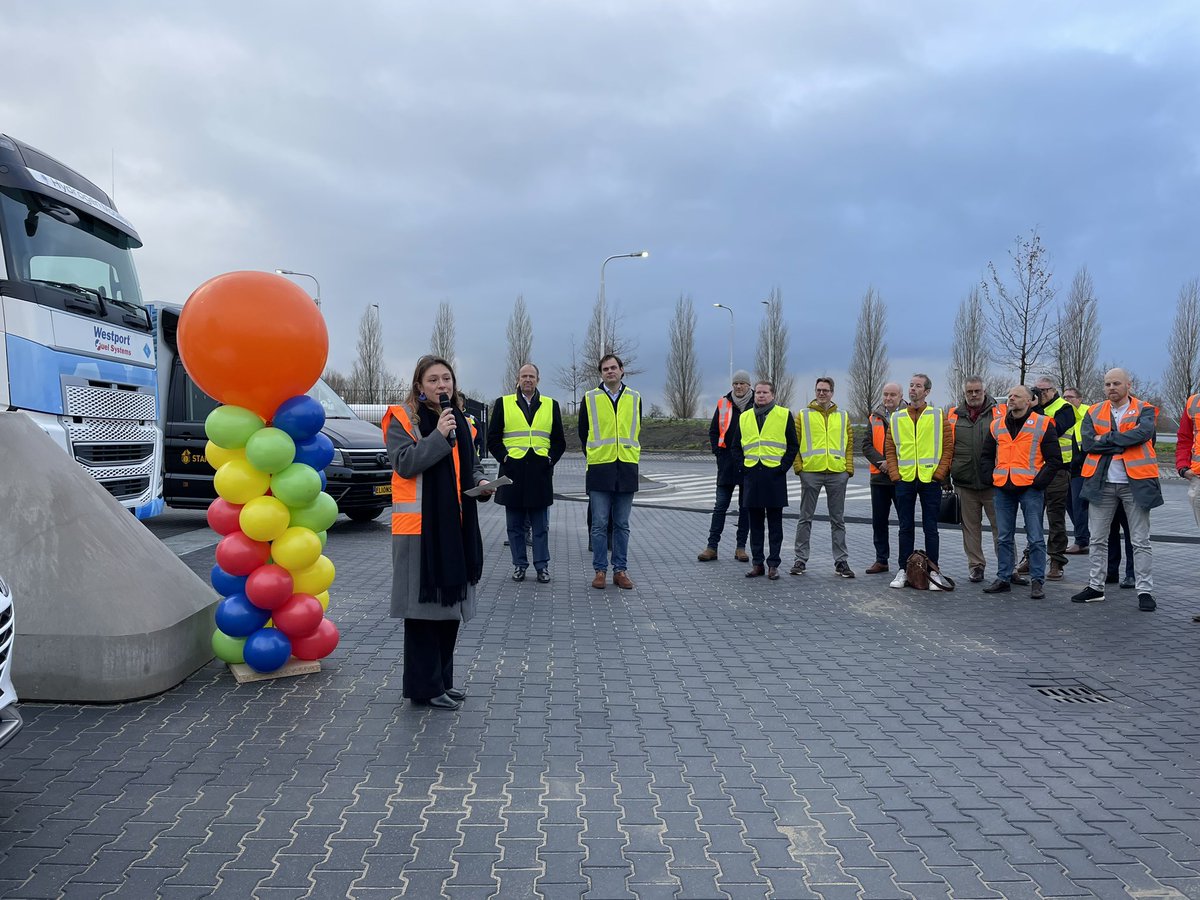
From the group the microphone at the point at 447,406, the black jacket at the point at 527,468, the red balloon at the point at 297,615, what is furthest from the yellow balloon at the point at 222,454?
the black jacket at the point at 527,468

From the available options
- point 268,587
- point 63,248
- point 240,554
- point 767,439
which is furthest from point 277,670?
point 63,248

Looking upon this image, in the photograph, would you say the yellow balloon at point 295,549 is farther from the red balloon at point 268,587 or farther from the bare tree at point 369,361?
the bare tree at point 369,361

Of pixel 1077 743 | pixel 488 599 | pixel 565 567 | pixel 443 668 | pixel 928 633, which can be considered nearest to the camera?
pixel 1077 743

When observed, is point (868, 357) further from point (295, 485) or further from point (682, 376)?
point (295, 485)

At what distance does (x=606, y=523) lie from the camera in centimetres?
900

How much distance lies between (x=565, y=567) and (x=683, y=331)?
157ft

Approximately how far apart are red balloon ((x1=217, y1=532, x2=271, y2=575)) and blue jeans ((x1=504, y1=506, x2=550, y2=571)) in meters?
3.74

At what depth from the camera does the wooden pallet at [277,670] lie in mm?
5445

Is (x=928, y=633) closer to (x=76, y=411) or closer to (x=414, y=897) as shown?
(x=414, y=897)

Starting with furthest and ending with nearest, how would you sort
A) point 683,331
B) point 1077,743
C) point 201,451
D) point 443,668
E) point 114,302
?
point 683,331, point 201,451, point 114,302, point 443,668, point 1077,743

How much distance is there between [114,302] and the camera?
9500mm

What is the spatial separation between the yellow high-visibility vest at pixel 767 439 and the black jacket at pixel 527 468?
2007mm

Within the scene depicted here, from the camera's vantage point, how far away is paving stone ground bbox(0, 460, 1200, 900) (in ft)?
10.5

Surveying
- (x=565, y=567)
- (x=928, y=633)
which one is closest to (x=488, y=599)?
(x=565, y=567)
